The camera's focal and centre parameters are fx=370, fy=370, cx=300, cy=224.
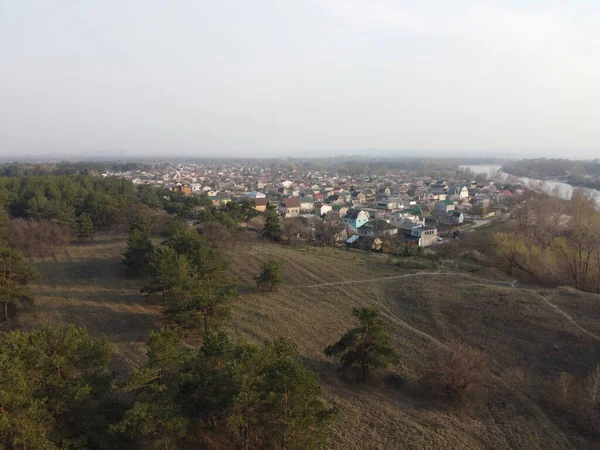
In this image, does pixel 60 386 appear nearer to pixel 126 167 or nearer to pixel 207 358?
pixel 207 358

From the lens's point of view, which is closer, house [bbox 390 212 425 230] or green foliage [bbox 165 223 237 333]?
green foliage [bbox 165 223 237 333]

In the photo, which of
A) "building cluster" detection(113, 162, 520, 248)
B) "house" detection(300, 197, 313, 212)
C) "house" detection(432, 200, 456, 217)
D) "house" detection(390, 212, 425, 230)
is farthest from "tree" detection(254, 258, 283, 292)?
"house" detection(432, 200, 456, 217)

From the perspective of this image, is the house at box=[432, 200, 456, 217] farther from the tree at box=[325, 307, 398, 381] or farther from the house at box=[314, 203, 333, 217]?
the tree at box=[325, 307, 398, 381]

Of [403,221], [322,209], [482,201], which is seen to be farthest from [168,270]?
[482,201]

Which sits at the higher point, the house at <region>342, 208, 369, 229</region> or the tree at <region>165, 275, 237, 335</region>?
the tree at <region>165, 275, 237, 335</region>

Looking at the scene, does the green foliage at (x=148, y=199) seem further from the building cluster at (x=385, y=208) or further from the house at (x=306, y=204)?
the house at (x=306, y=204)

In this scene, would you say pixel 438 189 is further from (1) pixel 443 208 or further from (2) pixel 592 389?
(2) pixel 592 389
